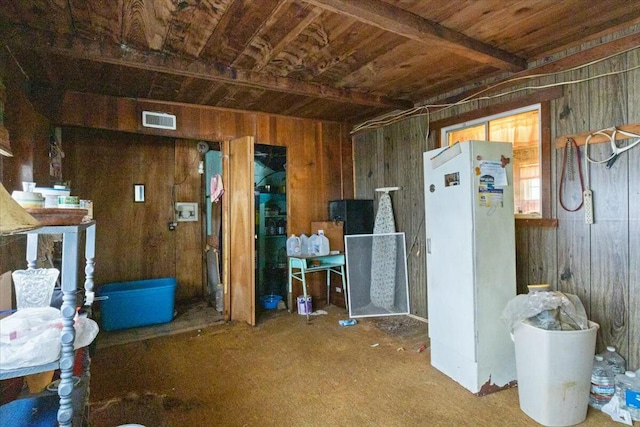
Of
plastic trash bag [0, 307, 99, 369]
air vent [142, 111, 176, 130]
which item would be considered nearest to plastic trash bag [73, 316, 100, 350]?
plastic trash bag [0, 307, 99, 369]

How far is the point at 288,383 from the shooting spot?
7.82 feet

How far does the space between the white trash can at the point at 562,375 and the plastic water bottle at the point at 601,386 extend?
0.62 ft

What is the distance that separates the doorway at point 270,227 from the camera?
4.47 m

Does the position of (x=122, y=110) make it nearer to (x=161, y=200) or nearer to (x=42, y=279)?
(x=161, y=200)

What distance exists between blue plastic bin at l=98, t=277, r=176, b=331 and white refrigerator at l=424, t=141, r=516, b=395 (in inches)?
110

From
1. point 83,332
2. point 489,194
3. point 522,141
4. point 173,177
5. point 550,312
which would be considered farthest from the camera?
point 173,177

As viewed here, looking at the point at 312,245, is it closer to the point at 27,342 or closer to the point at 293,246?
the point at 293,246

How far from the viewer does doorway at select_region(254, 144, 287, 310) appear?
4468mm

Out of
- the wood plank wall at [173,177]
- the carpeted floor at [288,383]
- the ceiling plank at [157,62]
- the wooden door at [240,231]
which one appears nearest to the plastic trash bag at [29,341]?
the carpeted floor at [288,383]

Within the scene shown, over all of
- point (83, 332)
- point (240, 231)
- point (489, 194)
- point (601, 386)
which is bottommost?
point (601, 386)

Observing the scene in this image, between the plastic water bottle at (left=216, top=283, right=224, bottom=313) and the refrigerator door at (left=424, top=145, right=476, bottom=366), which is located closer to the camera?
the refrigerator door at (left=424, top=145, right=476, bottom=366)

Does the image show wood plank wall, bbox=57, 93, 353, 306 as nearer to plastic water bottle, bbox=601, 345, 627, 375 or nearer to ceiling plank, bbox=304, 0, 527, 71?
ceiling plank, bbox=304, 0, 527, 71

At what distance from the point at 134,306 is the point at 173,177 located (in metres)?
A: 1.71

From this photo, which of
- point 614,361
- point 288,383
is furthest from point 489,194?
point 288,383
